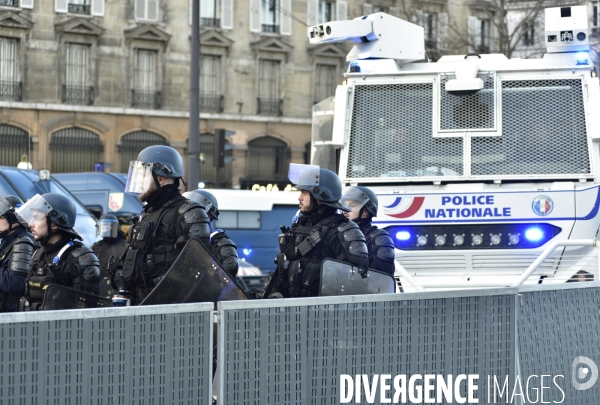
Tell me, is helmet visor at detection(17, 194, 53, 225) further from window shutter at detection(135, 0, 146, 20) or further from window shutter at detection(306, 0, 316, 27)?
window shutter at detection(306, 0, 316, 27)

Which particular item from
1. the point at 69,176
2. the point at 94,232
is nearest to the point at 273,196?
the point at 69,176

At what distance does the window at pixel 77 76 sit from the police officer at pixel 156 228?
108 feet

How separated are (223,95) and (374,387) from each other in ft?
121

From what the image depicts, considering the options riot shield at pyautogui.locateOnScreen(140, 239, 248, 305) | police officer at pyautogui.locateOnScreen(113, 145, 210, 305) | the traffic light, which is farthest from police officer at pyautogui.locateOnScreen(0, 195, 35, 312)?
the traffic light

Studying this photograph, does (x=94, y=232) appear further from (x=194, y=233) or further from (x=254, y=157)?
(x=254, y=157)

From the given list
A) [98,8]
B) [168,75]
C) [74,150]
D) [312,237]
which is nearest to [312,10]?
[168,75]

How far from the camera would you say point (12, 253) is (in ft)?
24.3

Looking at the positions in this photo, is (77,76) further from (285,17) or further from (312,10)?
(312,10)

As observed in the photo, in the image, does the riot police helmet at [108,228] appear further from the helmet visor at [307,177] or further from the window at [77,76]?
the window at [77,76]

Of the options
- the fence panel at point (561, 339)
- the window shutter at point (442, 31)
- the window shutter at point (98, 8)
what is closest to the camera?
the fence panel at point (561, 339)

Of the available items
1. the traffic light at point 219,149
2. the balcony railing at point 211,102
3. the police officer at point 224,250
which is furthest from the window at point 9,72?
the police officer at point 224,250

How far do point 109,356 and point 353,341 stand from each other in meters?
1.39

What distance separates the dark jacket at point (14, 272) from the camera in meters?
7.11

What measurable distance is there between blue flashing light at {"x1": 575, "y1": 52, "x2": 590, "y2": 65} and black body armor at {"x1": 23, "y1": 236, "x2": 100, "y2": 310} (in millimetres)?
4973
